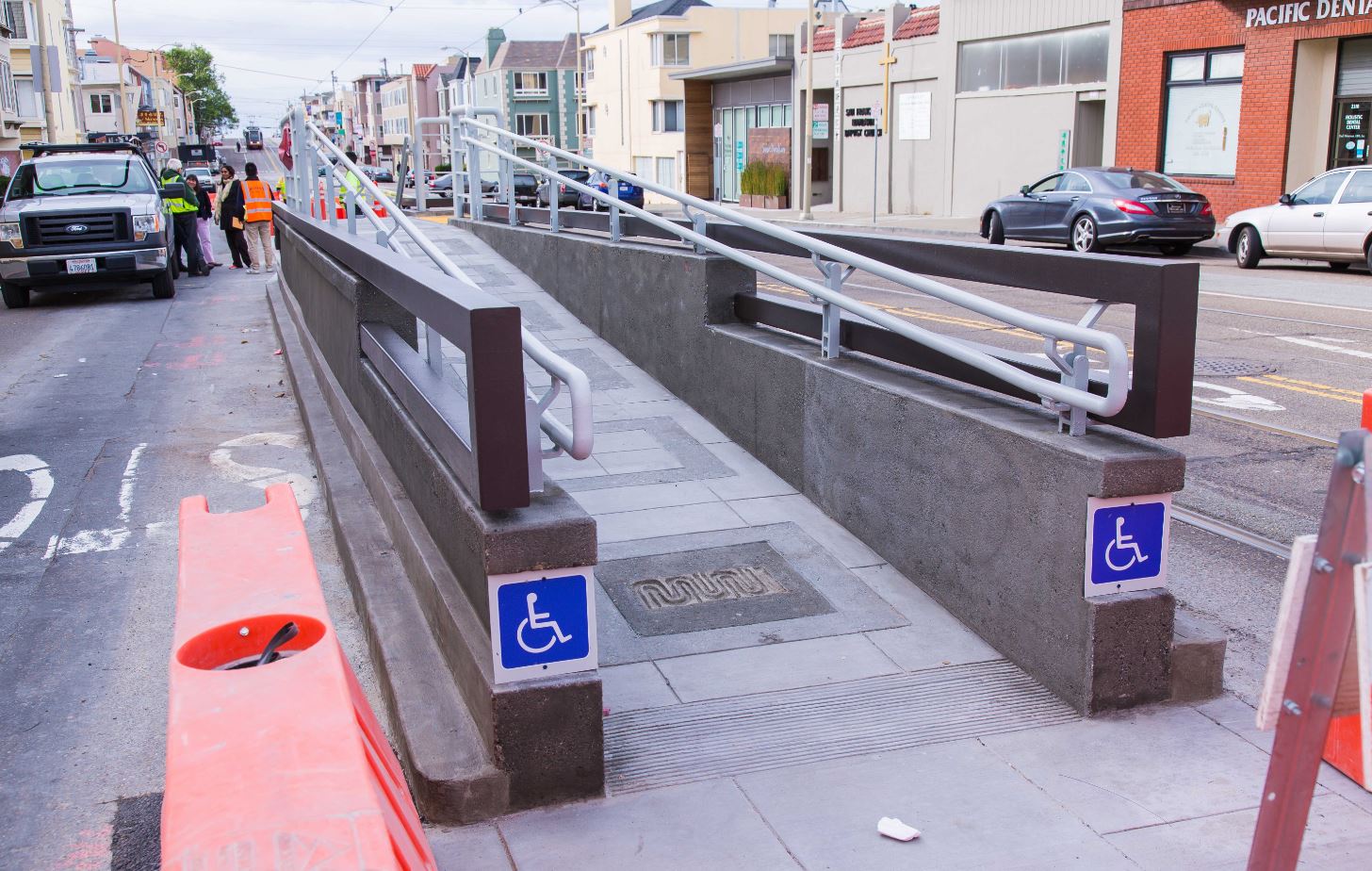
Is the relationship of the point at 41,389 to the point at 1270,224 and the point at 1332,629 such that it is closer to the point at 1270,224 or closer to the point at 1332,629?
the point at 1332,629

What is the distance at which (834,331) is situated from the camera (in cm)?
621

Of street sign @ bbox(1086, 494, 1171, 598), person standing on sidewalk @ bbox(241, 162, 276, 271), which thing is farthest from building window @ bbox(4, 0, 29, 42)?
street sign @ bbox(1086, 494, 1171, 598)

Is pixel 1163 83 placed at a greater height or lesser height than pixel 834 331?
greater

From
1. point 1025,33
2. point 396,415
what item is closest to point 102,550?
point 396,415

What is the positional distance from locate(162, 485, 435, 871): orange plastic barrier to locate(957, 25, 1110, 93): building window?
29.5 metres

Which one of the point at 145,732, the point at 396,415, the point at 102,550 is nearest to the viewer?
the point at 145,732

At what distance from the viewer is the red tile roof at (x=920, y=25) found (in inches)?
1406

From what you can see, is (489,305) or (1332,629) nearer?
(1332,629)

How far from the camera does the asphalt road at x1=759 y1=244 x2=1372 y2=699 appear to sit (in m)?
5.67

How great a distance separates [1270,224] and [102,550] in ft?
60.9

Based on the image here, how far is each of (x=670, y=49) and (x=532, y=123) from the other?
30645 millimetres

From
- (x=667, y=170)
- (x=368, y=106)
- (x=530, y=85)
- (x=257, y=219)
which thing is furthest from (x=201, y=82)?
(x=257, y=219)

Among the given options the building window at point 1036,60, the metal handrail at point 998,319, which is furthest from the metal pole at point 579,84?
the metal handrail at point 998,319

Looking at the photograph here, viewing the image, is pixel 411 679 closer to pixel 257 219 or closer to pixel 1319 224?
pixel 1319 224
